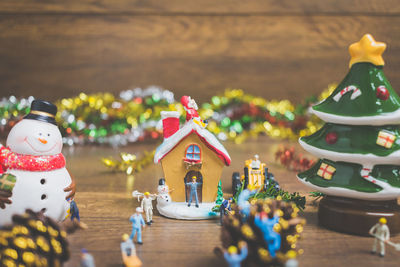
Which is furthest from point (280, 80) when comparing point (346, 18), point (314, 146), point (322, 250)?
point (322, 250)

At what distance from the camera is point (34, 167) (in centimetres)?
145

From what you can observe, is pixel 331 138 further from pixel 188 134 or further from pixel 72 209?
pixel 72 209

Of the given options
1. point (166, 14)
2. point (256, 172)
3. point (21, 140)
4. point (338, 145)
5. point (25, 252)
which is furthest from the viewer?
point (166, 14)

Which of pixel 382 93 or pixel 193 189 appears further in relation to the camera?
pixel 193 189

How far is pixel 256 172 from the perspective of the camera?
6.70 ft

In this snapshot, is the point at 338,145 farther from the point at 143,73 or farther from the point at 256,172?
the point at 143,73

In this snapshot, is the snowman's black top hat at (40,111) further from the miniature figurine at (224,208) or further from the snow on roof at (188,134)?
the miniature figurine at (224,208)

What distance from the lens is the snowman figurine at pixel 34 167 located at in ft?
4.64

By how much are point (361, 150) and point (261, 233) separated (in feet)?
2.03

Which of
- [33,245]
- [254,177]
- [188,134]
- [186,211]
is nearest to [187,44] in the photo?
[254,177]

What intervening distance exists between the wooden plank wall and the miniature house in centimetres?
257

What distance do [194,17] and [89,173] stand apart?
2293mm

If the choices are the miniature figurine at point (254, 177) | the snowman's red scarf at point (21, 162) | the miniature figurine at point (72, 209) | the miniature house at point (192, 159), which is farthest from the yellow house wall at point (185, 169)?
the snowman's red scarf at point (21, 162)

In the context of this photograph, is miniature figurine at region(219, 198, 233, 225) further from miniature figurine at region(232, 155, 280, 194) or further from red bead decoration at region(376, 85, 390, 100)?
red bead decoration at region(376, 85, 390, 100)
